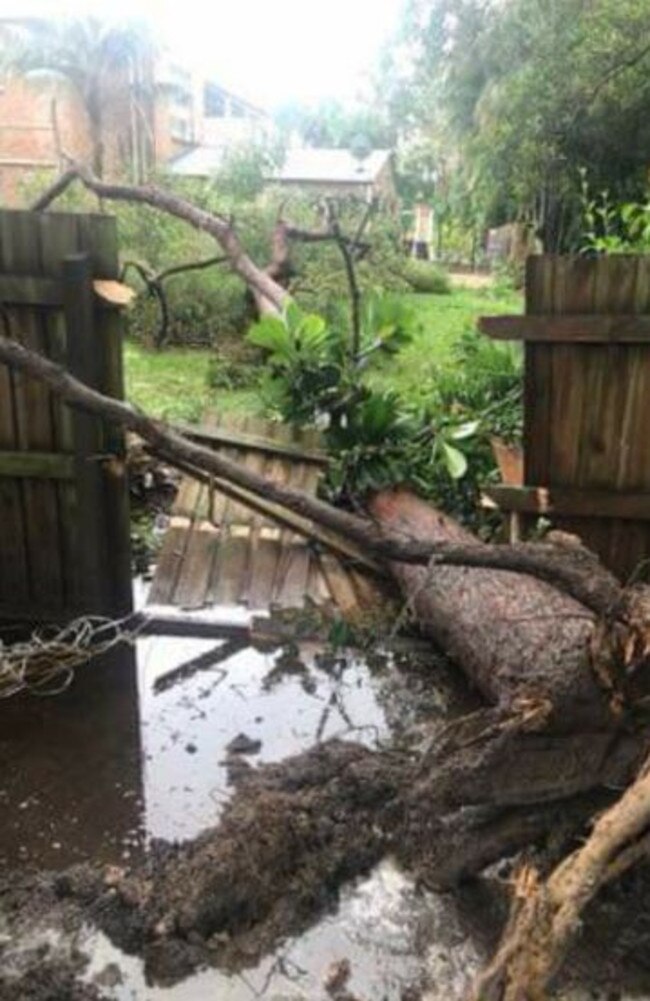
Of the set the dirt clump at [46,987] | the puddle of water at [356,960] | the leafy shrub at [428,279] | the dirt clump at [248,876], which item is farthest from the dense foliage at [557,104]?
the dirt clump at [46,987]

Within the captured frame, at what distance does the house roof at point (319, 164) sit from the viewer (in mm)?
29891

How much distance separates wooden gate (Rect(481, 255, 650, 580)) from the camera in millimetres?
4137

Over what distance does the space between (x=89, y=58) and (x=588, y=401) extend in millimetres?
23220

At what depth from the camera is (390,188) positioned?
3472 centimetres

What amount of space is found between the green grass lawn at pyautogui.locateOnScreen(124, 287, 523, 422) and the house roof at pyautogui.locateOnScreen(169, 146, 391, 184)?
1743cm

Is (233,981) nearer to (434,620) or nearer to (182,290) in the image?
(434,620)

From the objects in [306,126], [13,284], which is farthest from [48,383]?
[306,126]

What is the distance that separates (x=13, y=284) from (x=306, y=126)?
43.2 meters

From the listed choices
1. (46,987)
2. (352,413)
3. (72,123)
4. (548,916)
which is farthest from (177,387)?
(72,123)

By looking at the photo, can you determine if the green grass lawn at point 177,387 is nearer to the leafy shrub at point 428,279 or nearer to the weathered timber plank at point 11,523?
the weathered timber plank at point 11,523

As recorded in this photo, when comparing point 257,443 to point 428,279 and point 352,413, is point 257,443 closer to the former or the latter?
point 352,413

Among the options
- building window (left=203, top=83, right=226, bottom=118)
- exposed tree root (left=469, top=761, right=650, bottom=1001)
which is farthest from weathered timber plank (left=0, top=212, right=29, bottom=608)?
building window (left=203, top=83, right=226, bottom=118)

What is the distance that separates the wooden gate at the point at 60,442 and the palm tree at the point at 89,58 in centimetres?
1918

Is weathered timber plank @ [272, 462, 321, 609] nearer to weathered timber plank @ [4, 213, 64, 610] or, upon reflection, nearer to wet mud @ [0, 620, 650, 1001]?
wet mud @ [0, 620, 650, 1001]
